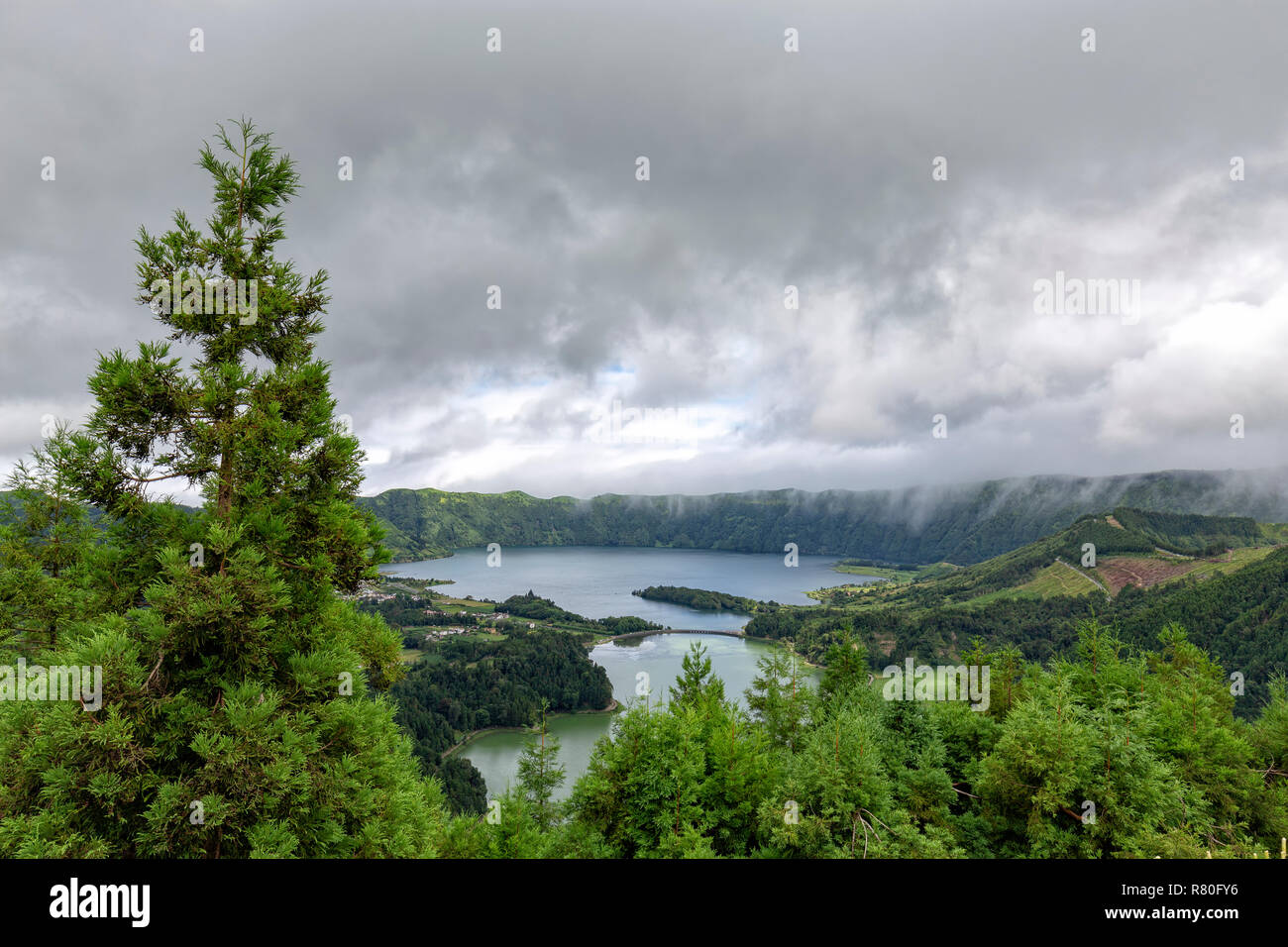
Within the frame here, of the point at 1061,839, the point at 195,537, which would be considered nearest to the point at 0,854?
the point at 195,537

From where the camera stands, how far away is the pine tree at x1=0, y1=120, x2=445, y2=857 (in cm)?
557

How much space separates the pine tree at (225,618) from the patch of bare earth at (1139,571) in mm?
189994

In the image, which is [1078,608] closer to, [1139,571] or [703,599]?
[1139,571]

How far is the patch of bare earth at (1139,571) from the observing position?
467 feet

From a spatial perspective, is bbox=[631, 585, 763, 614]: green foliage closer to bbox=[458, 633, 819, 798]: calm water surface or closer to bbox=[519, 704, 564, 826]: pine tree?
bbox=[458, 633, 819, 798]: calm water surface

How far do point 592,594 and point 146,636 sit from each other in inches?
7597

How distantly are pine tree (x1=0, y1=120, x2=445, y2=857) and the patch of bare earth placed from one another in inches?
7480

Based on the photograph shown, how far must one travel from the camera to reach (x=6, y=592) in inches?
489

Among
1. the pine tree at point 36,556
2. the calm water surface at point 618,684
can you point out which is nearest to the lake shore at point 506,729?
the calm water surface at point 618,684

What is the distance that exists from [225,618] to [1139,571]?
8269 inches

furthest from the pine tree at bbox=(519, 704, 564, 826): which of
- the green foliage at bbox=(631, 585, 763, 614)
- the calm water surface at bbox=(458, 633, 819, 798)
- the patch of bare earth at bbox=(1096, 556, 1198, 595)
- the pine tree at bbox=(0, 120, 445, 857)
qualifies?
the patch of bare earth at bbox=(1096, 556, 1198, 595)

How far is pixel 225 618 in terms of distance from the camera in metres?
6.13

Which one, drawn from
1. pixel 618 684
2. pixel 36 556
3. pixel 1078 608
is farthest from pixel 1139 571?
pixel 36 556

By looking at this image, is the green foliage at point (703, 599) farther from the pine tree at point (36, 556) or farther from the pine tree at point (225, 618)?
the pine tree at point (225, 618)
